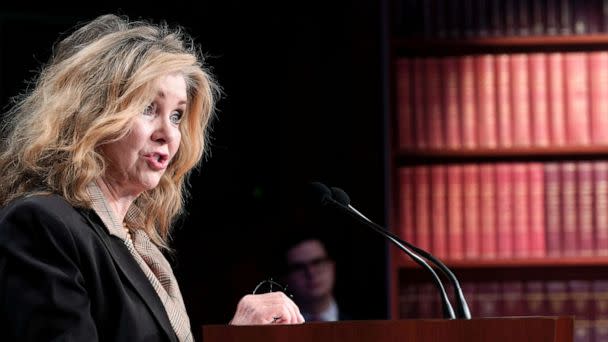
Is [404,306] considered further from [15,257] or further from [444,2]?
[15,257]

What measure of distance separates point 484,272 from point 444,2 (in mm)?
932

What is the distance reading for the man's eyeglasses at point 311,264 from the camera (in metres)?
4.18

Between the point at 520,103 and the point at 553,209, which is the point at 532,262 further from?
the point at 520,103

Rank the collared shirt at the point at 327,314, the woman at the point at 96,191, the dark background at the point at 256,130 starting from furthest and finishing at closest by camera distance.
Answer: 1. the dark background at the point at 256,130
2. the collared shirt at the point at 327,314
3. the woman at the point at 96,191

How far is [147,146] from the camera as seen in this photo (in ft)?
6.27

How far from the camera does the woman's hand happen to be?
1.79 meters

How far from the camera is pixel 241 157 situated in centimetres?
483

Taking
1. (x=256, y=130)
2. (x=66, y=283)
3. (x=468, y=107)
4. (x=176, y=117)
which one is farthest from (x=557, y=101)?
(x=66, y=283)

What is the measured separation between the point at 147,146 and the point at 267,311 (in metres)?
0.37

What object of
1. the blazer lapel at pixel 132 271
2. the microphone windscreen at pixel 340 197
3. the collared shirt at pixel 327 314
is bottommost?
the collared shirt at pixel 327 314

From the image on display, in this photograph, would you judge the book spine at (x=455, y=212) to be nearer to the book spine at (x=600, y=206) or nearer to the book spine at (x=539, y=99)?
the book spine at (x=539, y=99)

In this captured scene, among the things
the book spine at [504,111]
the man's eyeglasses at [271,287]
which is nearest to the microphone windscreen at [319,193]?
the man's eyeglasses at [271,287]

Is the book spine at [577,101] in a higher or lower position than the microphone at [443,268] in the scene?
higher

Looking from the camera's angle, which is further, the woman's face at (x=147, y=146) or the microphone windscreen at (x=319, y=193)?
the microphone windscreen at (x=319, y=193)
